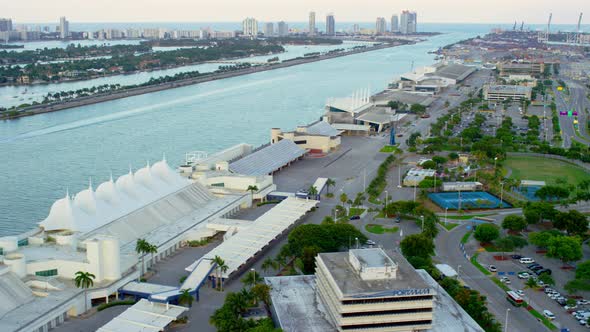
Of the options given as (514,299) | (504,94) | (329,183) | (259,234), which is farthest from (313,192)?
(504,94)

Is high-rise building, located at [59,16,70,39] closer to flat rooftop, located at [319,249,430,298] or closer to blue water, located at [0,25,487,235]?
blue water, located at [0,25,487,235]

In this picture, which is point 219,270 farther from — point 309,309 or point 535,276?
point 535,276

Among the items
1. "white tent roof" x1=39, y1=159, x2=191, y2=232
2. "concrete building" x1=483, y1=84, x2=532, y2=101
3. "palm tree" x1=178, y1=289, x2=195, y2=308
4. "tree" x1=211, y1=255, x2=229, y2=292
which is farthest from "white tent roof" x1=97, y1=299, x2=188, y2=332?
"concrete building" x1=483, y1=84, x2=532, y2=101

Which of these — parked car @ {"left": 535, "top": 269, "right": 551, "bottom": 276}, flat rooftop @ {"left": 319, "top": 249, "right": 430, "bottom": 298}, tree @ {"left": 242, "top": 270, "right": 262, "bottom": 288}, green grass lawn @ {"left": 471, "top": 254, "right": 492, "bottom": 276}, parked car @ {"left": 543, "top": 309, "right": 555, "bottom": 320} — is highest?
flat rooftop @ {"left": 319, "top": 249, "right": 430, "bottom": 298}

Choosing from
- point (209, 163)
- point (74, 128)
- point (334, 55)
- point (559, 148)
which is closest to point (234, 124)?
Answer: point (74, 128)

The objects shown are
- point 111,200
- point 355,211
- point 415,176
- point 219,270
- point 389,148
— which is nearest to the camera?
point 219,270

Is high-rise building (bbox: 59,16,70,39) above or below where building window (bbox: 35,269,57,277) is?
above

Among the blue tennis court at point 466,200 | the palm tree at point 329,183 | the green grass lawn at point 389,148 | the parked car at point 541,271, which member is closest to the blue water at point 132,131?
the green grass lawn at point 389,148
